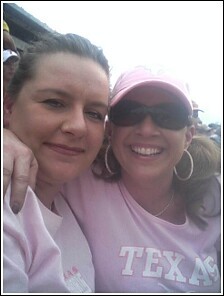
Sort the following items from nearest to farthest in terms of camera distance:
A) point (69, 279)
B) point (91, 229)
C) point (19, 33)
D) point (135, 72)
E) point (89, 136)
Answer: point (69, 279) < point (89, 136) < point (91, 229) < point (135, 72) < point (19, 33)

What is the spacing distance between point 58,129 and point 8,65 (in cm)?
42

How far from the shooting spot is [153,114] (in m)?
1.18

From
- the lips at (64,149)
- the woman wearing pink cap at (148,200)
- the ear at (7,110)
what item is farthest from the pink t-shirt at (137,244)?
the ear at (7,110)

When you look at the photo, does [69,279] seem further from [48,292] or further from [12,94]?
[12,94]

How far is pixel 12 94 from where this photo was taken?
3.62 feet

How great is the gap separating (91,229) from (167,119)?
491mm

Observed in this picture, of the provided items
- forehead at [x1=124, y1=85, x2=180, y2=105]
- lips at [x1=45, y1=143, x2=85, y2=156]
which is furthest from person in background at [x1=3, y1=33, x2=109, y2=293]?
forehead at [x1=124, y1=85, x2=180, y2=105]

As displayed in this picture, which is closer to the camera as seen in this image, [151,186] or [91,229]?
[91,229]

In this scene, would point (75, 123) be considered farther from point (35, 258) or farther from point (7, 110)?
point (35, 258)

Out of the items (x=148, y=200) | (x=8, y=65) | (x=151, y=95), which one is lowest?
(x=148, y=200)

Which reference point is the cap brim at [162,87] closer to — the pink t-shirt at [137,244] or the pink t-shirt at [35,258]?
the pink t-shirt at [137,244]

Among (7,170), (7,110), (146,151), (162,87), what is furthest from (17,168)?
(162,87)

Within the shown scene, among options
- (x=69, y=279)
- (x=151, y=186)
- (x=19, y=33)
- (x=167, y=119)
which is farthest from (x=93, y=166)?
(x=19, y=33)

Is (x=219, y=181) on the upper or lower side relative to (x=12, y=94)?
lower
